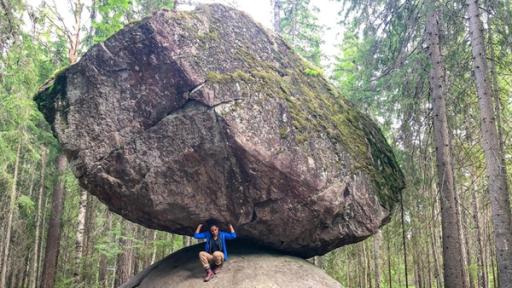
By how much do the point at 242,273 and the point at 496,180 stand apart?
4.91 m

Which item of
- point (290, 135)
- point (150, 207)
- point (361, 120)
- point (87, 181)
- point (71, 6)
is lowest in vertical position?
point (150, 207)

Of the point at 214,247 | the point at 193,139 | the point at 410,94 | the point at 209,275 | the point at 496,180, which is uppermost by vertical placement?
the point at 410,94

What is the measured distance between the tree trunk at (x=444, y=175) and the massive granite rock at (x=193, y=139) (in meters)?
1.97

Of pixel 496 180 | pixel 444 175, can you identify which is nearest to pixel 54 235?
pixel 444 175

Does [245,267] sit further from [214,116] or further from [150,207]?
[214,116]

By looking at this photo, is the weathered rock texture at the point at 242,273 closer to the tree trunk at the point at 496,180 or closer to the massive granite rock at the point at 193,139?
the massive granite rock at the point at 193,139

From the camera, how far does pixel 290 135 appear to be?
7371mm

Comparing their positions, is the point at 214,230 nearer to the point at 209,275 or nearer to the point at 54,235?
the point at 209,275

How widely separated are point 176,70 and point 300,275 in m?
4.38

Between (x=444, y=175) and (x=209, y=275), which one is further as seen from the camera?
(x=444, y=175)

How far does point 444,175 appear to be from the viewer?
8.40 metres

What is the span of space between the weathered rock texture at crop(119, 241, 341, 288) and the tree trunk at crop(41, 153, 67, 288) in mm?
4583

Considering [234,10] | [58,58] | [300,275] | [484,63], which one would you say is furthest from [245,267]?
[58,58]

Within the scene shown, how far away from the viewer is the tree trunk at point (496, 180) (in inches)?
275
